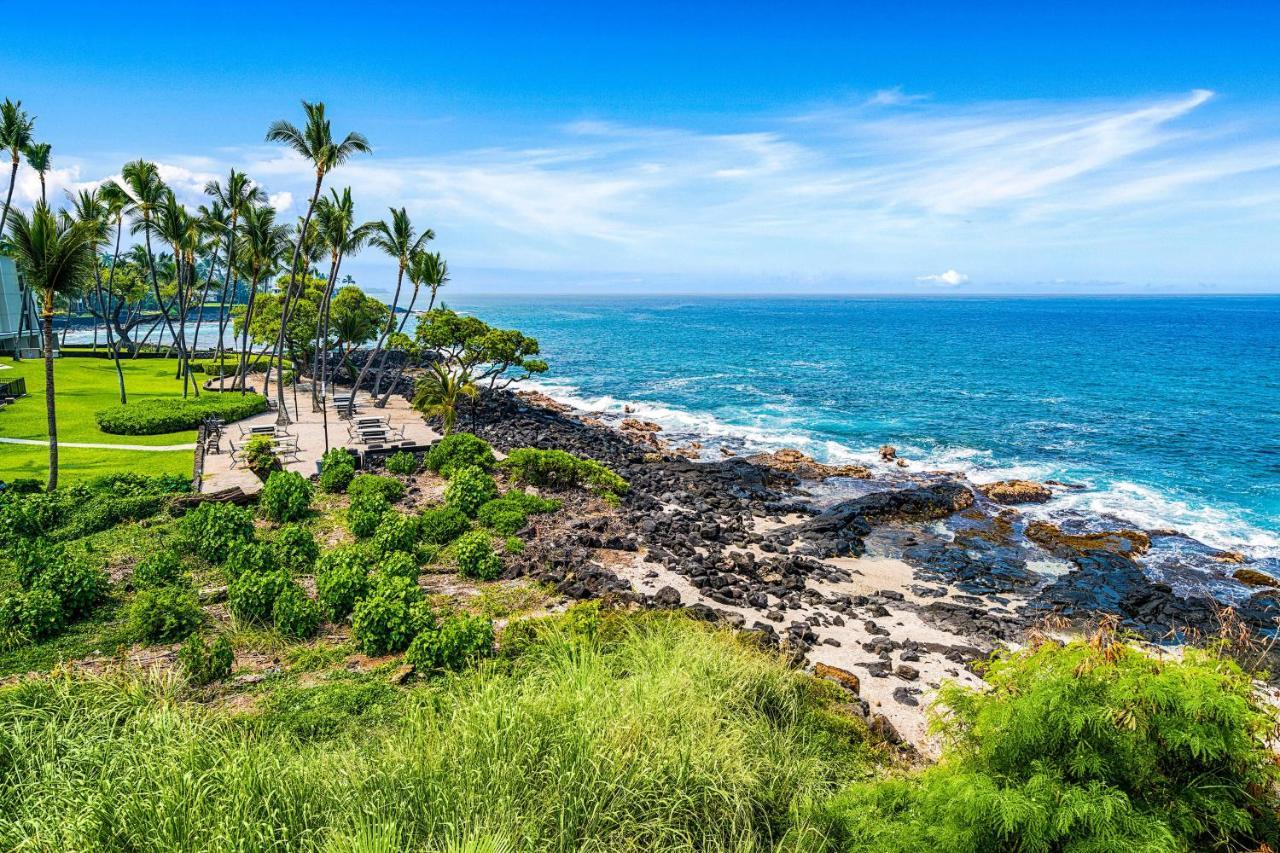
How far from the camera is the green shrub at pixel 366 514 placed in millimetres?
20750

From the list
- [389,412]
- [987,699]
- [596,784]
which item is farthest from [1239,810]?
[389,412]

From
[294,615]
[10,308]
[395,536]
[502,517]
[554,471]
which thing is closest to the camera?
[294,615]

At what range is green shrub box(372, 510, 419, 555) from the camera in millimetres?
18906

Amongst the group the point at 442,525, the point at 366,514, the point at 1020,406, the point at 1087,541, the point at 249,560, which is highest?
the point at 1020,406

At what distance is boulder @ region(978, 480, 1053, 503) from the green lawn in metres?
35.4

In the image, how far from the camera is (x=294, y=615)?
14.6m

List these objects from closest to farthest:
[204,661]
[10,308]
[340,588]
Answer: [204,661], [340,588], [10,308]

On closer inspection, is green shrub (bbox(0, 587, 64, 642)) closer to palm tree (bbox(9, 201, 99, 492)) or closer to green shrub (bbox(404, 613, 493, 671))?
green shrub (bbox(404, 613, 493, 671))

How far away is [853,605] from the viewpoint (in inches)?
807

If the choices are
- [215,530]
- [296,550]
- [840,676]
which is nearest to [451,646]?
[296,550]

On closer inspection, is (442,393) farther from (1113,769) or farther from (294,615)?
(1113,769)

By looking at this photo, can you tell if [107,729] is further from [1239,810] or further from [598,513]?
[598,513]

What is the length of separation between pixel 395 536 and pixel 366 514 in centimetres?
248

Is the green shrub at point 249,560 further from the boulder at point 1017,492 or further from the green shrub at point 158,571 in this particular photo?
the boulder at point 1017,492
